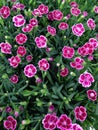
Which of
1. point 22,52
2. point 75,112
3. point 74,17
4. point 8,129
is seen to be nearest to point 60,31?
point 74,17

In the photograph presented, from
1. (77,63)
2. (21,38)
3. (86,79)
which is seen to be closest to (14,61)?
(21,38)

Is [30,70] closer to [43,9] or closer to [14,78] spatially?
[14,78]

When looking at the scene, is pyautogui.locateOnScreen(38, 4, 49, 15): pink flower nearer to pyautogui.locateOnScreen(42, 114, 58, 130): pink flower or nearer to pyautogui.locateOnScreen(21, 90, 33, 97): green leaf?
pyautogui.locateOnScreen(21, 90, 33, 97): green leaf

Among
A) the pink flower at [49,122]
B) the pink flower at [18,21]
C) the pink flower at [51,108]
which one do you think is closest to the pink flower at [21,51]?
the pink flower at [18,21]

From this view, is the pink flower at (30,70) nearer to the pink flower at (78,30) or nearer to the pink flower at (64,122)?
the pink flower at (64,122)

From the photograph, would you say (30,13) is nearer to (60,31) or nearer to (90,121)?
(60,31)

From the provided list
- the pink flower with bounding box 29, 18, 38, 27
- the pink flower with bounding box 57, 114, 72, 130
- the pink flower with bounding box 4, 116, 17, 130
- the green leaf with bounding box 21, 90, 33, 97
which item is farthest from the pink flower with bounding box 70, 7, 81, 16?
the pink flower with bounding box 4, 116, 17, 130

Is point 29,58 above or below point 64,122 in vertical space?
above

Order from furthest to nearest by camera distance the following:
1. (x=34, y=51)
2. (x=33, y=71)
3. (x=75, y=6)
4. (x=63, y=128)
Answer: (x=75, y=6) → (x=34, y=51) → (x=33, y=71) → (x=63, y=128)
